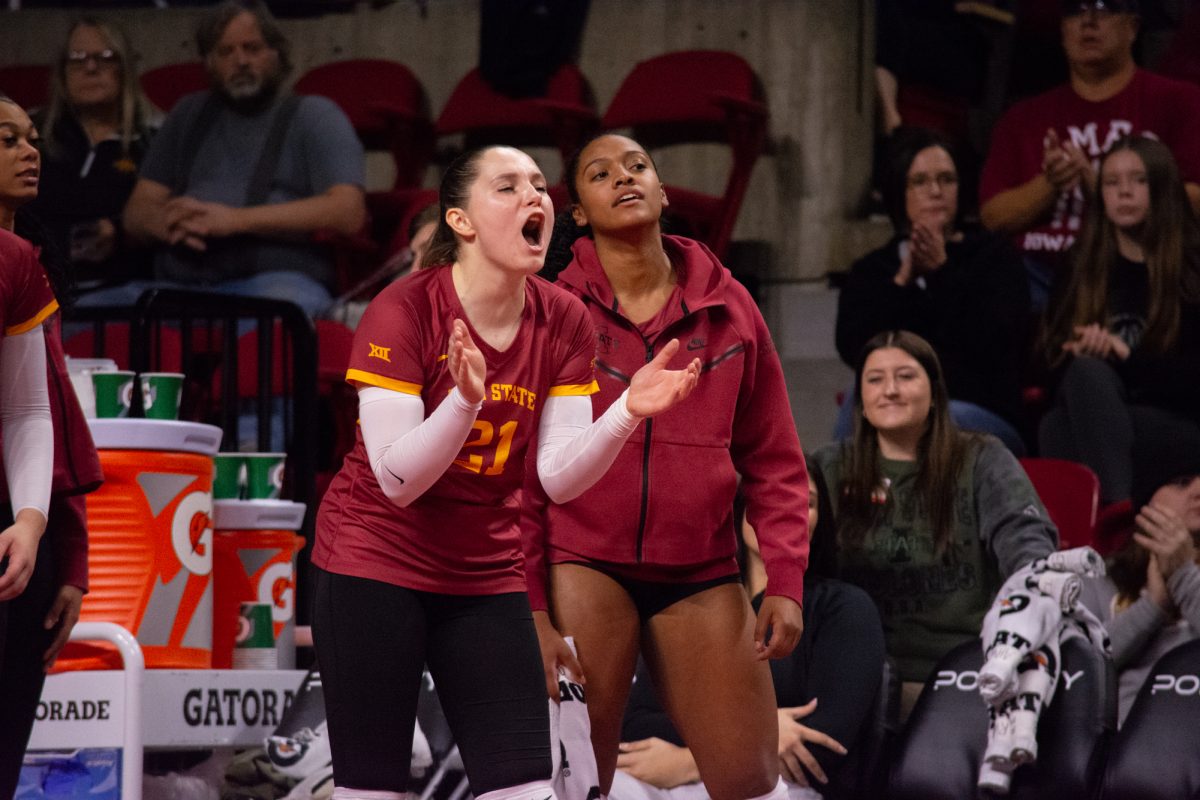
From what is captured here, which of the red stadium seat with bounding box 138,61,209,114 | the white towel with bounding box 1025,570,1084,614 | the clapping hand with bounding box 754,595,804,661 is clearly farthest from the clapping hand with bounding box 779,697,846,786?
the red stadium seat with bounding box 138,61,209,114

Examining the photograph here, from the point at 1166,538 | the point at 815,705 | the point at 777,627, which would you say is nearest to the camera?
the point at 777,627

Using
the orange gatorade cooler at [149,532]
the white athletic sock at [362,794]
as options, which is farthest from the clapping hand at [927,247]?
the white athletic sock at [362,794]

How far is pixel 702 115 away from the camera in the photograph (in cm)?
716

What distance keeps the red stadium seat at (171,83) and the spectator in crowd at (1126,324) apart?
416 centimetres

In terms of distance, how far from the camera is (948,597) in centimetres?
460

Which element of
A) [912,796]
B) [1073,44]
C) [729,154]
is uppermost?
[1073,44]

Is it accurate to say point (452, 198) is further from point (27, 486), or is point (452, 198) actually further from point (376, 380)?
point (27, 486)

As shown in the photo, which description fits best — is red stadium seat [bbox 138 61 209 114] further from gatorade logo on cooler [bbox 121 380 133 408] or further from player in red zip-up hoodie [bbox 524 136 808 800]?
player in red zip-up hoodie [bbox 524 136 808 800]

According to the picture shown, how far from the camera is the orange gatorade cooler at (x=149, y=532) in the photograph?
4.18m

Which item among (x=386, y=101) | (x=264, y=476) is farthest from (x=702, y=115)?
(x=264, y=476)

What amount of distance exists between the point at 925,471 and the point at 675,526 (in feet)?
5.67

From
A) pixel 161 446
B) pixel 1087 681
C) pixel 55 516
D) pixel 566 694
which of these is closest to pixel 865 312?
pixel 1087 681

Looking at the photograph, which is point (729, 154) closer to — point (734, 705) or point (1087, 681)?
point (1087, 681)

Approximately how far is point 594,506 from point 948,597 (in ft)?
5.74
